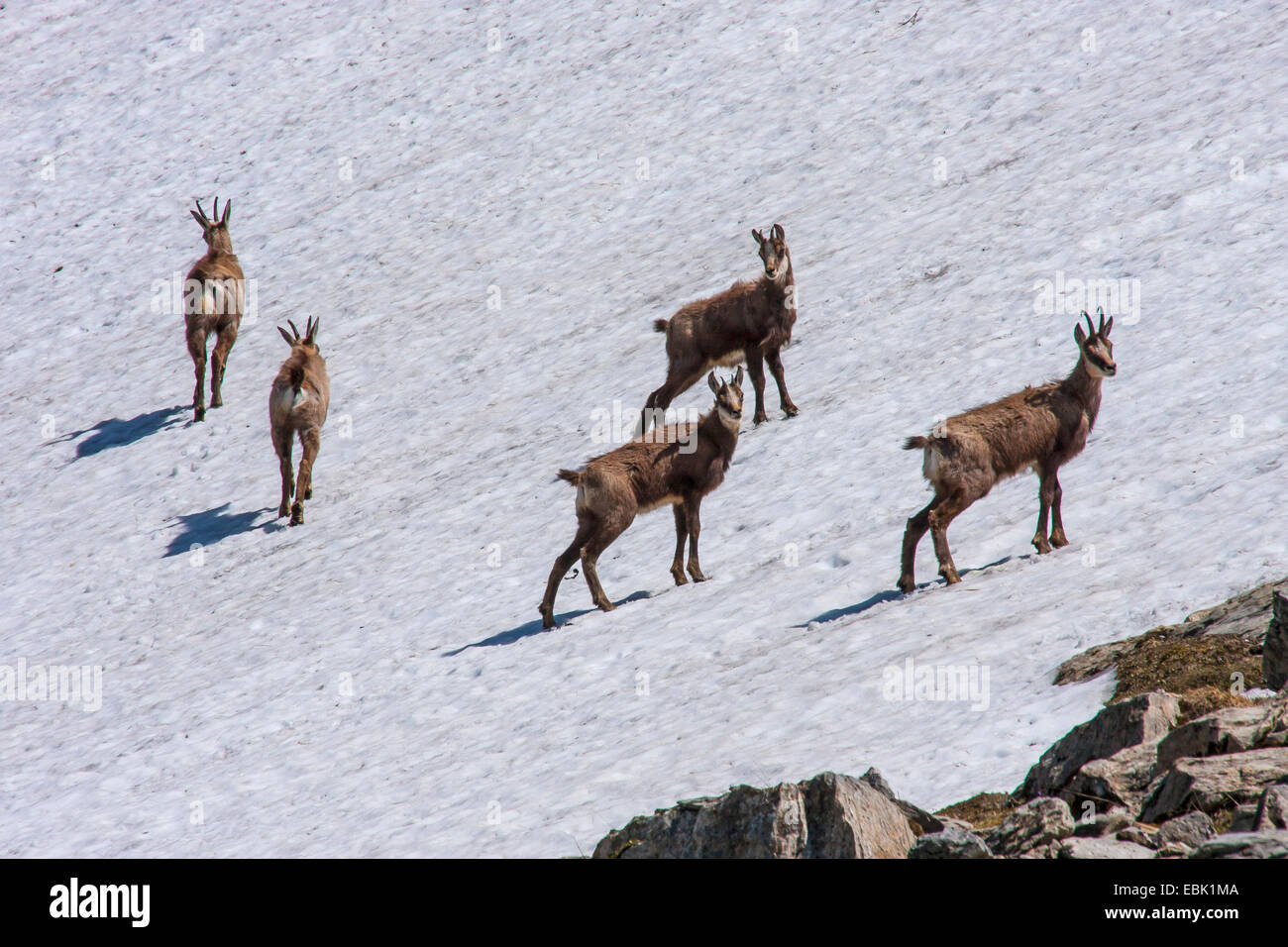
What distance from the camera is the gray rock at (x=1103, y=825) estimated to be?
5.79 meters

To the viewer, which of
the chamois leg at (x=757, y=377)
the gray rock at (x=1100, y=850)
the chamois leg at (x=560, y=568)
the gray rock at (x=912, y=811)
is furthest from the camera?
the chamois leg at (x=757, y=377)

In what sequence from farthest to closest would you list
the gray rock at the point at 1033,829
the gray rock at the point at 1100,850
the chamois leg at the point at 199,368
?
the chamois leg at the point at 199,368 < the gray rock at the point at 1033,829 < the gray rock at the point at 1100,850

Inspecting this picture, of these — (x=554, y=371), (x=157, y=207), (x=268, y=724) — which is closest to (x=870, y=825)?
(x=268, y=724)

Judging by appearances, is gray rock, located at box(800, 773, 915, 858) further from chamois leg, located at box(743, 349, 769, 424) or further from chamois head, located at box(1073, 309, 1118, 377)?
chamois leg, located at box(743, 349, 769, 424)

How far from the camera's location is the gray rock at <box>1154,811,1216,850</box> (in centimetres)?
532

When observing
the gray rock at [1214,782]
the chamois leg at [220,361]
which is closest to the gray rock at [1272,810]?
the gray rock at [1214,782]

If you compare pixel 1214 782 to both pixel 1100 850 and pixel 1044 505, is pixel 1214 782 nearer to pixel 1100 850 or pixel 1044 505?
pixel 1100 850

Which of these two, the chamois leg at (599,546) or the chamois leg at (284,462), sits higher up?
the chamois leg at (284,462)

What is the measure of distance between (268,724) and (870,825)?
7.98 metres

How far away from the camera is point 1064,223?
20.4 meters

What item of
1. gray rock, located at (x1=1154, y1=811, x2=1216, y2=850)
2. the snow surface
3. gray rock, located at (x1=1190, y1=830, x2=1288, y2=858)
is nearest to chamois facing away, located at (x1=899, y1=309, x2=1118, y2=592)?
the snow surface

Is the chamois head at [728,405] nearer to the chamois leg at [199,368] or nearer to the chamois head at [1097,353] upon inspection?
the chamois head at [1097,353]

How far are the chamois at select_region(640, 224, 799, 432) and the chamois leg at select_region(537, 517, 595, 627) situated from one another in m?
4.82

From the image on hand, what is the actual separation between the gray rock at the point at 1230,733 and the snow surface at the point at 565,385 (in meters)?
1.38
